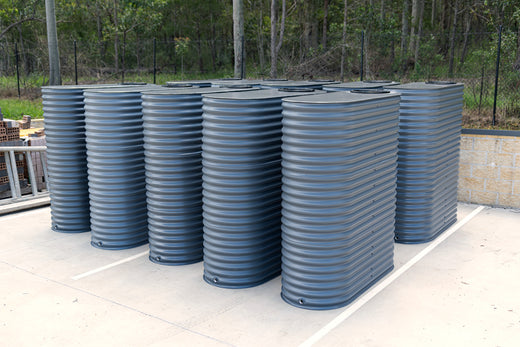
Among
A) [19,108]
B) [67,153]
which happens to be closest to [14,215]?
[67,153]

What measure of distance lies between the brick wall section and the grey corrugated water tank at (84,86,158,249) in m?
5.94

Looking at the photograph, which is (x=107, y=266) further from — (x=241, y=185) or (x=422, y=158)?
(x=422, y=158)

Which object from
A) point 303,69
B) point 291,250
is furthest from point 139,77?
point 291,250

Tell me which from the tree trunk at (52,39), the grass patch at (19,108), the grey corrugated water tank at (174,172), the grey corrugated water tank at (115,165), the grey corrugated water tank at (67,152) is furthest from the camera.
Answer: the grass patch at (19,108)

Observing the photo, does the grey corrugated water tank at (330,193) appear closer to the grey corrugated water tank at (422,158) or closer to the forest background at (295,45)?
the grey corrugated water tank at (422,158)

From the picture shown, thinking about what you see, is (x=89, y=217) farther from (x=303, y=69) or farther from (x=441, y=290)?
(x=303, y=69)

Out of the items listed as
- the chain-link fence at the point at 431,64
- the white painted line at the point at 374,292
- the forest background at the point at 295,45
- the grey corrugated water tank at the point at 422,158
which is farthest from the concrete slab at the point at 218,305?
the forest background at the point at 295,45

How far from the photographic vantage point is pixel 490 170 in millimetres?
9242

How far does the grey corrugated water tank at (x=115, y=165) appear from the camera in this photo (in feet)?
21.8

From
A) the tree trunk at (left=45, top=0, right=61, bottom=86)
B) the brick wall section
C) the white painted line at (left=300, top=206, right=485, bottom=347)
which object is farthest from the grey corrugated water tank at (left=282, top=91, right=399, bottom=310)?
the tree trunk at (left=45, top=0, right=61, bottom=86)

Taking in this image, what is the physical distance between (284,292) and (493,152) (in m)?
5.68

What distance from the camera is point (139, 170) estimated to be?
6.91 meters

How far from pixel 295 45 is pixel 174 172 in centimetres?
1625

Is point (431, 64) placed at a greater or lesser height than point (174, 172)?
greater
